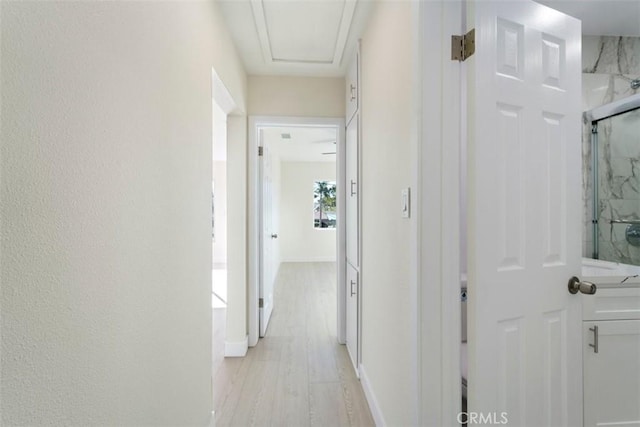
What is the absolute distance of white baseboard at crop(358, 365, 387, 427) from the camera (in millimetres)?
1738

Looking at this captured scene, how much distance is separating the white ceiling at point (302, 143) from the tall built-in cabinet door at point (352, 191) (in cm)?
125

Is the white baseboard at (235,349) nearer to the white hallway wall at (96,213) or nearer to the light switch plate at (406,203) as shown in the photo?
the white hallway wall at (96,213)

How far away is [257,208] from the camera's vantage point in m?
2.93

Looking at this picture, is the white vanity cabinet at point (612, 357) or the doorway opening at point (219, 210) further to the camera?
the doorway opening at point (219, 210)

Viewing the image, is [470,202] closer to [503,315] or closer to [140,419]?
[503,315]

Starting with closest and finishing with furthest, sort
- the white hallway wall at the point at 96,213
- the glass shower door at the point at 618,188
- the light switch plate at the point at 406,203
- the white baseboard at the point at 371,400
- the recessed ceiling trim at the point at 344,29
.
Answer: the white hallway wall at the point at 96,213, the light switch plate at the point at 406,203, the white baseboard at the point at 371,400, the recessed ceiling trim at the point at 344,29, the glass shower door at the point at 618,188

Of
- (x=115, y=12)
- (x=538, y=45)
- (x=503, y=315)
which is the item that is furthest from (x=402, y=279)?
(x=115, y=12)

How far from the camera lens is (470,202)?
3.68 ft

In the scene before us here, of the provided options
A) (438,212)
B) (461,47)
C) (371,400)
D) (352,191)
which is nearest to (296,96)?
(352,191)

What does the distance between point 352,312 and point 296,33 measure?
2194 millimetres

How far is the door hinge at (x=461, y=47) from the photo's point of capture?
1106mm

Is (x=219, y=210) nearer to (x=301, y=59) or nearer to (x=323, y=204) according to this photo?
(x=323, y=204)

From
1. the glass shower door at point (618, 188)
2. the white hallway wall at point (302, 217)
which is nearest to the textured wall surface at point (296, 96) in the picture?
the glass shower door at point (618, 188)

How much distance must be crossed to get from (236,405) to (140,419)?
1.18m
